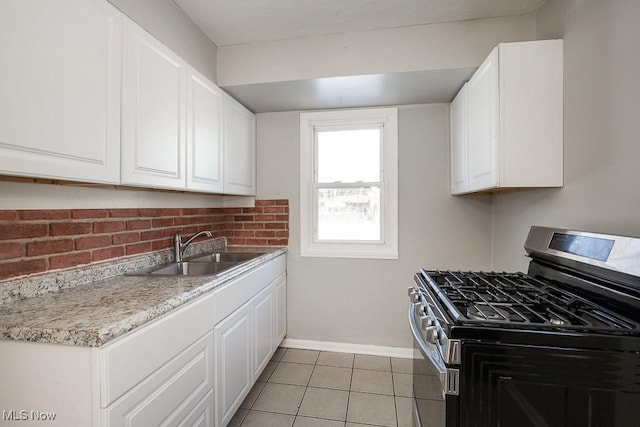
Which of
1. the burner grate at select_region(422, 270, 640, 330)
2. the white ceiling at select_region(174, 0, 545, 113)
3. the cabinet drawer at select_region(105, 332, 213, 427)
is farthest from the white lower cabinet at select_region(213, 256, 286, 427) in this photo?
the white ceiling at select_region(174, 0, 545, 113)

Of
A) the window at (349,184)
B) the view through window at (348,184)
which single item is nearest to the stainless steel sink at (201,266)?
the window at (349,184)

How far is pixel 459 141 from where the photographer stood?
90.0 inches

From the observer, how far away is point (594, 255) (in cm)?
114

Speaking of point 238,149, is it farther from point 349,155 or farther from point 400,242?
point 400,242

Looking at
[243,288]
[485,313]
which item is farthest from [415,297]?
[243,288]

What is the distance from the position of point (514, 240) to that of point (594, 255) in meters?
1.00

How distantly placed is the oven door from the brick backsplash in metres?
1.59

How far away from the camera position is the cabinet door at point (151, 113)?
134cm

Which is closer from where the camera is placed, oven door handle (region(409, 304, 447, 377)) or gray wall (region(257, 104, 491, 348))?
oven door handle (region(409, 304, 447, 377))

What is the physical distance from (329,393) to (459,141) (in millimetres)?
2097

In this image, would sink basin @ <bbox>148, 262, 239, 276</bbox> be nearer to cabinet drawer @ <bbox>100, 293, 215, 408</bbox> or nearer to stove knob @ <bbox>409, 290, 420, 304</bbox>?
cabinet drawer @ <bbox>100, 293, 215, 408</bbox>

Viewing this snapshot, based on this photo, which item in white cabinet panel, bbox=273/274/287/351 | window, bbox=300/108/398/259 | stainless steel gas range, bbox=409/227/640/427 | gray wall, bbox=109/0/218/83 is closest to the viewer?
stainless steel gas range, bbox=409/227/640/427

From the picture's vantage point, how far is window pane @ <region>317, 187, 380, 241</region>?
276 centimetres

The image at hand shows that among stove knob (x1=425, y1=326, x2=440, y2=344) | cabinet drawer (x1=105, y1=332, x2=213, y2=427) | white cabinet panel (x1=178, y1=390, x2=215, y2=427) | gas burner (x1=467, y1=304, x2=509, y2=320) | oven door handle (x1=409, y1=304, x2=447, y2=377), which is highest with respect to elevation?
gas burner (x1=467, y1=304, x2=509, y2=320)
